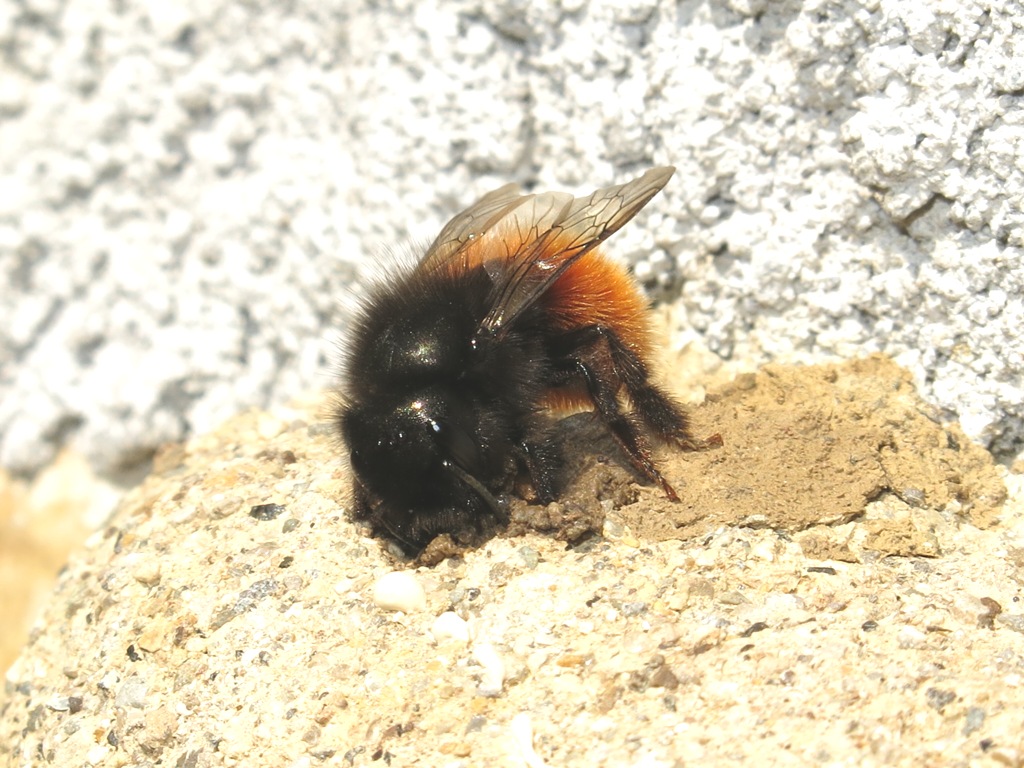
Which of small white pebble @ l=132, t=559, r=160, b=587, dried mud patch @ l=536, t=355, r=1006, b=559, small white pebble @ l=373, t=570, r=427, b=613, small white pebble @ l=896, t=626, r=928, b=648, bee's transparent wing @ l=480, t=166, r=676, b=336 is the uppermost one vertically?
bee's transparent wing @ l=480, t=166, r=676, b=336

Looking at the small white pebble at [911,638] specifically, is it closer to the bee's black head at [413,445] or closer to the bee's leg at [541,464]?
the bee's leg at [541,464]

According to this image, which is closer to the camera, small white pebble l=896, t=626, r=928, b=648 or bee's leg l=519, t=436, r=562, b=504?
small white pebble l=896, t=626, r=928, b=648

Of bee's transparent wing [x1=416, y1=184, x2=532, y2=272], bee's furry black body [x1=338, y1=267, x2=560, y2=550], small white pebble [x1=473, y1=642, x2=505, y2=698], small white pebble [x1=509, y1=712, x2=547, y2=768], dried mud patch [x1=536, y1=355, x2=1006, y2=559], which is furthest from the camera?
bee's transparent wing [x1=416, y1=184, x2=532, y2=272]

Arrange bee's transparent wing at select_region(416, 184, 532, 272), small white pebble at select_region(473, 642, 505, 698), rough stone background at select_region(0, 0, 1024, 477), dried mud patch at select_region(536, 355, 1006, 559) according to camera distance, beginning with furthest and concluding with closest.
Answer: bee's transparent wing at select_region(416, 184, 532, 272) < rough stone background at select_region(0, 0, 1024, 477) < dried mud patch at select_region(536, 355, 1006, 559) < small white pebble at select_region(473, 642, 505, 698)

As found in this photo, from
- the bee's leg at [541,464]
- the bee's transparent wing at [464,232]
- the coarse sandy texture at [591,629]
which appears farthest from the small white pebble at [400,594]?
the bee's transparent wing at [464,232]

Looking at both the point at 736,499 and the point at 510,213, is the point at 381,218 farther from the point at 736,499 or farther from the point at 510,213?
the point at 736,499

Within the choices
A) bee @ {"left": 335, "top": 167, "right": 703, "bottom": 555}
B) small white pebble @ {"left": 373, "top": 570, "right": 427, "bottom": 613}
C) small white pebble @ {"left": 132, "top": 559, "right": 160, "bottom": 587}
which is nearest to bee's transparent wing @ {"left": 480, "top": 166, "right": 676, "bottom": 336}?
bee @ {"left": 335, "top": 167, "right": 703, "bottom": 555}

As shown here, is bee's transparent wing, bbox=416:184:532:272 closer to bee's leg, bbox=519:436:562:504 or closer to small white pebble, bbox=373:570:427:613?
bee's leg, bbox=519:436:562:504

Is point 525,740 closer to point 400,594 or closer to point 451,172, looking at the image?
point 400,594

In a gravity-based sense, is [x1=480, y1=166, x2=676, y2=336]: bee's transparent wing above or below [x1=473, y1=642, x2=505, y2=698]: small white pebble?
above
